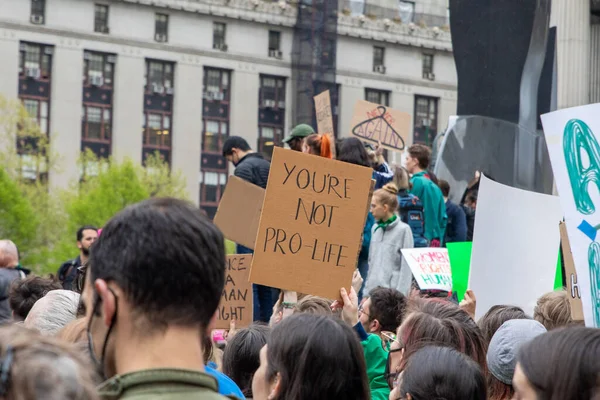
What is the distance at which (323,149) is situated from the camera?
28.5 ft

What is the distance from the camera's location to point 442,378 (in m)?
3.82

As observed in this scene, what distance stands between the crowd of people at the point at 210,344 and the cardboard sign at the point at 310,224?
180mm

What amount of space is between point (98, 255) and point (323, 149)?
6.26m

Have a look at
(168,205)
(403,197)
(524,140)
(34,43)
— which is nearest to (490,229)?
(403,197)

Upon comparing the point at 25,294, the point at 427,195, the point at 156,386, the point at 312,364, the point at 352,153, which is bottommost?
the point at 25,294

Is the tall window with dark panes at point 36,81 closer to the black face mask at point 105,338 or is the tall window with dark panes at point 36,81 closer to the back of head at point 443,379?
the back of head at point 443,379

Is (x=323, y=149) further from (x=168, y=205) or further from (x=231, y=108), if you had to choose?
(x=231, y=108)

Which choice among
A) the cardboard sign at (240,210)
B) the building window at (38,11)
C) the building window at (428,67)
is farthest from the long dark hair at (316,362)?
the building window at (428,67)

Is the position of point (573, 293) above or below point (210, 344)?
above

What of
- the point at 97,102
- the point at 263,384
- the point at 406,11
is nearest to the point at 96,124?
the point at 97,102

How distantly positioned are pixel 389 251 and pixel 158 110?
179ft

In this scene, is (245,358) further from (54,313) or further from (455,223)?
(455,223)

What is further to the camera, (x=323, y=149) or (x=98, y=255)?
(x=323, y=149)

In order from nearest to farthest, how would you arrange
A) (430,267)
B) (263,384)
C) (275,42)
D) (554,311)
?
(263,384) → (554,311) → (430,267) → (275,42)
